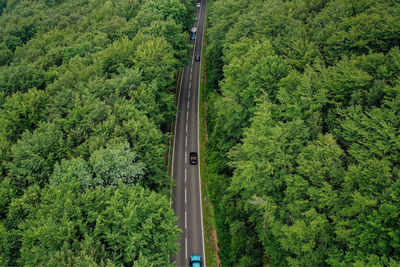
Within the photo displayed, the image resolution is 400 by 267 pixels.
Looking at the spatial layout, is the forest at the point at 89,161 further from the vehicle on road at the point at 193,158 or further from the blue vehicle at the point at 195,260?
the vehicle on road at the point at 193,158

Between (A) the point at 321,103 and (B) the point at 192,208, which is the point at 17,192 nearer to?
(B) the point at 192,208

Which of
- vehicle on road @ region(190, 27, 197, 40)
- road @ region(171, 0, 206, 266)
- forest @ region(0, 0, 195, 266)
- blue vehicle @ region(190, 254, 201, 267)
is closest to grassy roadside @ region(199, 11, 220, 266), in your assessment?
road @ region(171, 0, 206, 266)

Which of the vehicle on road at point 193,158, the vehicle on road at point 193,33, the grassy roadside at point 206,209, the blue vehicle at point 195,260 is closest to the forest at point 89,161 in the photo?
the grassy roadside at point 206,209

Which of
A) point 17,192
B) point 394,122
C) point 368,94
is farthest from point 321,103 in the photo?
point 17,192

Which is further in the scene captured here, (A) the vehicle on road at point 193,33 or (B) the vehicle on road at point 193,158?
(A) the vehicle on road at point 193,33

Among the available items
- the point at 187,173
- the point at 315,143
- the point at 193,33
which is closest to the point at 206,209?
the point at 187,173
